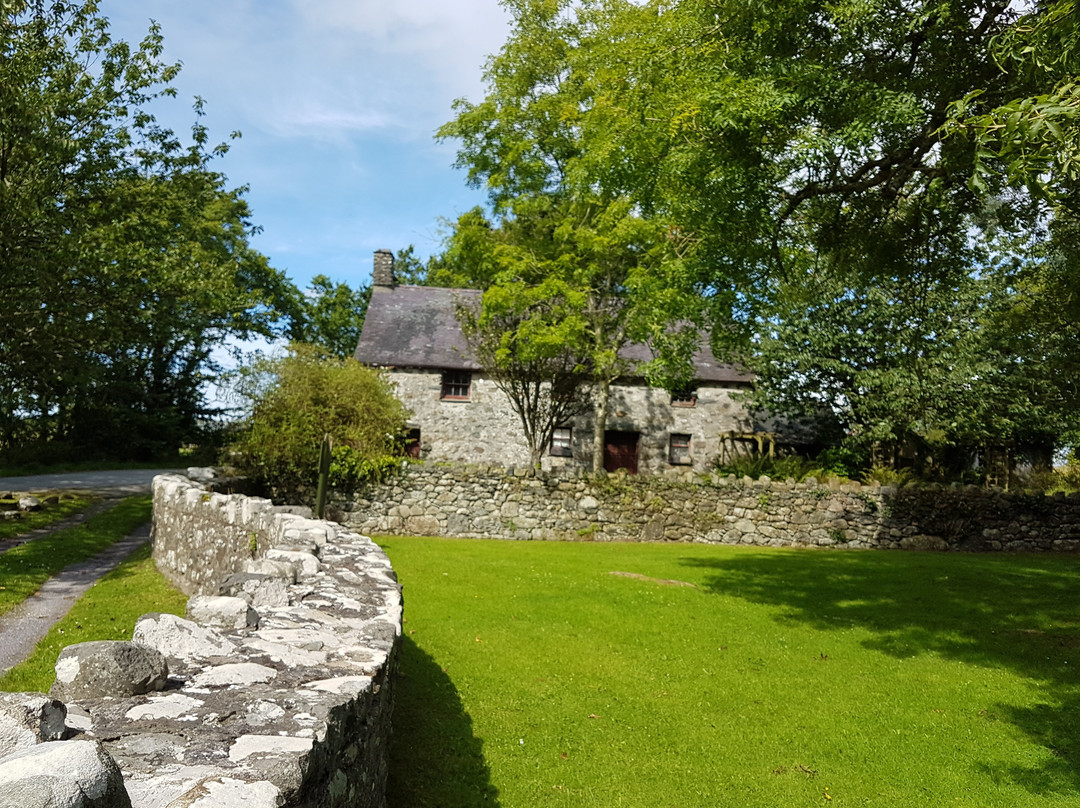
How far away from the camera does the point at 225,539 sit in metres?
9.52

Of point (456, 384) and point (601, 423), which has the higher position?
point (456, 384)

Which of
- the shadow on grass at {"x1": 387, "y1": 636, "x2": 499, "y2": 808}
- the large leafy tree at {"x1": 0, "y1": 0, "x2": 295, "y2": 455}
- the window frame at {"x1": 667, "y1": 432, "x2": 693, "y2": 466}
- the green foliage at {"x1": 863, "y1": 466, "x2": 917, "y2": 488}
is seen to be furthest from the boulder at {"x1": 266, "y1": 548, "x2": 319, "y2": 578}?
the window frame at {"x1": 667, "y1": 432, "x2": 693, "y2": 466}

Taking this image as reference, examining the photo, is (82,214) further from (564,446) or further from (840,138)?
(564,446)

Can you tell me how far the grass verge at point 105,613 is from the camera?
6.69 metres

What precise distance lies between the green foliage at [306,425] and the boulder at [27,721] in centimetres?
1685

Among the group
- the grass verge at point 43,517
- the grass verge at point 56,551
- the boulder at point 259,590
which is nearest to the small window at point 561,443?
the grass verge at point 56,551

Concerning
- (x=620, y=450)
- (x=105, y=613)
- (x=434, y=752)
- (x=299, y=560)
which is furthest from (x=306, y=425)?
(x=434, y=752)

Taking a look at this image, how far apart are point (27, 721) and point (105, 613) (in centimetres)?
802

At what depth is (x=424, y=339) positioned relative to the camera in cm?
2952

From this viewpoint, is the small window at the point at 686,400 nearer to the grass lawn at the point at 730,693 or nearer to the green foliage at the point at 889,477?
the green foliage at the point at 889,477

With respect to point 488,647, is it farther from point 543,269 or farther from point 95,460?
point 95,460

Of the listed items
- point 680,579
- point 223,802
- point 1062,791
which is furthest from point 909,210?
point 223,802

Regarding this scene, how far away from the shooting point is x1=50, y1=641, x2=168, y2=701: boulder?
2789mm

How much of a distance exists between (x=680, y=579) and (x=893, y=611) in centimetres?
342
